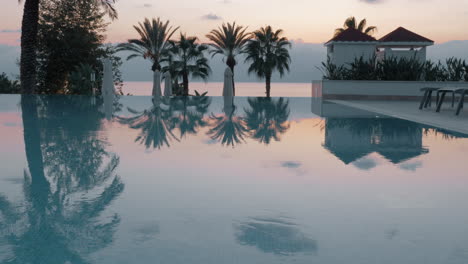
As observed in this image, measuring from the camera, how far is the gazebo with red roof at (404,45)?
24281 mm

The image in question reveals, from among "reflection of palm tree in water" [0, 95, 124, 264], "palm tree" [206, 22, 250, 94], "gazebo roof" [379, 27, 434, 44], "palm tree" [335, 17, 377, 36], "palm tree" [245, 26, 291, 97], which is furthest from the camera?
"palm tree" [335, 17, 377, 36]

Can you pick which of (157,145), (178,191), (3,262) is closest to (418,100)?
(157,145)

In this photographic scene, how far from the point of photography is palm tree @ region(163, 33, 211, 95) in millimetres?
37969

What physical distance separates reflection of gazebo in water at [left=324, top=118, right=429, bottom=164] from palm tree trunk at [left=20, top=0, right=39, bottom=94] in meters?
16.1

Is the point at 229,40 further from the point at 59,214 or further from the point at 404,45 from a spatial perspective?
the point at 59,214

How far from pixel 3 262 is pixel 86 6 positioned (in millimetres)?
32647

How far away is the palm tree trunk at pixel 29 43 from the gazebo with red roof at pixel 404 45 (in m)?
17.6

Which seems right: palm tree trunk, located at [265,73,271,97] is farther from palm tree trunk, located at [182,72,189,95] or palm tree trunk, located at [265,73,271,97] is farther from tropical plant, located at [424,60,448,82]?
tropical plant, located at [424,60,448,82]

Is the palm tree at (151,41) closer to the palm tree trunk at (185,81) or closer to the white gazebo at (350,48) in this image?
the palm tree trunk at (185,81)

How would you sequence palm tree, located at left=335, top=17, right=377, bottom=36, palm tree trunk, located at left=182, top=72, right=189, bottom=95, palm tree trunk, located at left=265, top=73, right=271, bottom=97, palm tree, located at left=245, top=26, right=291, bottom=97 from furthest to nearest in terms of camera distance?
palm tree, located at left=335, top=17, right=377, bottom=36 → palm tree trunk, located at left=265, top=73, right=271, bottom=97 → palm tree, located at left=245, top=26, right=291, bottom=97 → palm tree trunk, located at left=182, top=72, right=189, bottom=95

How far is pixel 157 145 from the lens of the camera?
7.35 meters

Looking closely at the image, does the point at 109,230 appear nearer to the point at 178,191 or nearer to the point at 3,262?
the point at 3,262

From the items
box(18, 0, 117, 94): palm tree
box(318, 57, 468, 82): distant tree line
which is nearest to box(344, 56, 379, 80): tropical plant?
box(318, 57, 468, 82): distant tree line

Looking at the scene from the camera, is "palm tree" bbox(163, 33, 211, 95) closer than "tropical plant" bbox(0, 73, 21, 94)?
No
